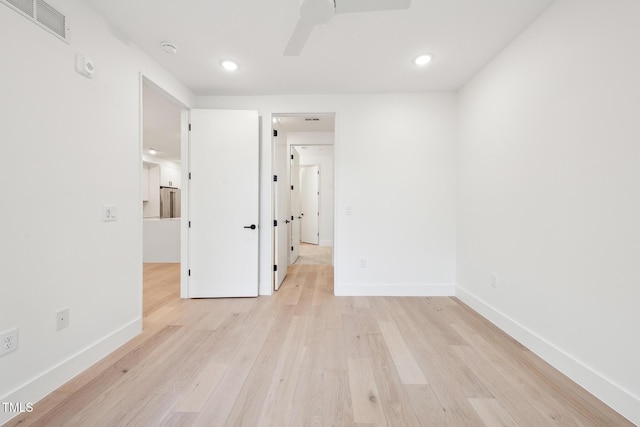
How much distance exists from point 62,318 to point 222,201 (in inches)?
65.0

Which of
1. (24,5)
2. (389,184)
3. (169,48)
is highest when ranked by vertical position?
(169,48)

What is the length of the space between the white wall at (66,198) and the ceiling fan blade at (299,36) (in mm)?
1366

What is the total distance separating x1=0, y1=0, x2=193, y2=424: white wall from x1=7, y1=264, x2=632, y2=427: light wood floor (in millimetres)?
259

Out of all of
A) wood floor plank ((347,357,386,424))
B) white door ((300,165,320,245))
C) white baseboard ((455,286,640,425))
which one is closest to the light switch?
wood floor plank ((347,357,386,424))

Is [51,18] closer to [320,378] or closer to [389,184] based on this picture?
[320,378]

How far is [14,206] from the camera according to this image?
1.28 metres

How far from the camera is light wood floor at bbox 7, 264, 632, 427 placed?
1.27 meters

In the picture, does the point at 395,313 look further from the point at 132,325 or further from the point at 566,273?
the point at 132,325

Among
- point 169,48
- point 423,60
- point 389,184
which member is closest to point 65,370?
point 169,48

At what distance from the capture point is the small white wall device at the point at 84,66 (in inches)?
63.2

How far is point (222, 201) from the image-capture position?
2.90 meters

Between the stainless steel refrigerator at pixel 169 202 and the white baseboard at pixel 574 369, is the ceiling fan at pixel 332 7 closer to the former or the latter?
the white baseboard at pixel 574 369

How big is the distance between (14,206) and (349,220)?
8.67 ft

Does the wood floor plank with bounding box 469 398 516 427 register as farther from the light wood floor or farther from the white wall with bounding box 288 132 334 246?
the white wall with bounding box 288 132 334 246
